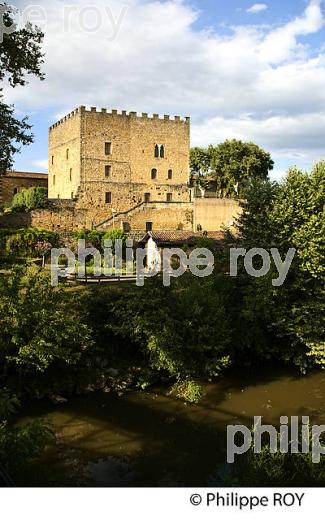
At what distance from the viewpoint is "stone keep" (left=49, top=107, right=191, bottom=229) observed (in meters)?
41.9

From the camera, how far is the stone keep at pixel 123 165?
4191cm

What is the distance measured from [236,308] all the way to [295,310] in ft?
7.32

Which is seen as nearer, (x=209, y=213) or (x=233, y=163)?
(x=209, y=213)

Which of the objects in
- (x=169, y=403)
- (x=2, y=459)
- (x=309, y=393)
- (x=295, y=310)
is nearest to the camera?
(x=2, y=459)

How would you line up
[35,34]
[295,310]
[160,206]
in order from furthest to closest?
[160,206], [295,310], [35,34]

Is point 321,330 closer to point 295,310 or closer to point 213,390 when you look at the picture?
point 295,310

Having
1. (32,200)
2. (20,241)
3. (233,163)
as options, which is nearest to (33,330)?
(20,241)

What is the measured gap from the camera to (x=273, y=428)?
1409 centimetres

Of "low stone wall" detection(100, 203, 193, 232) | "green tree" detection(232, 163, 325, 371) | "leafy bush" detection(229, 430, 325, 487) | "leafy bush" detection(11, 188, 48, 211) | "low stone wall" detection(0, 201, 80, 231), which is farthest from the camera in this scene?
"low stone wall" detection(100, 203, 193, 232)

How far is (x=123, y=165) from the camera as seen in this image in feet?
144

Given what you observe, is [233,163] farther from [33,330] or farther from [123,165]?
[33,330]

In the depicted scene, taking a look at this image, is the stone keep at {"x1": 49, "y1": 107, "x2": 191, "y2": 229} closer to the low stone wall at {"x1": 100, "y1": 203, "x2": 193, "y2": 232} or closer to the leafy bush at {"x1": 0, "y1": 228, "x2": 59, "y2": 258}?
the low stone wall at {"x1": 100, "y1": 203, "x2": 193, "y2": 232}

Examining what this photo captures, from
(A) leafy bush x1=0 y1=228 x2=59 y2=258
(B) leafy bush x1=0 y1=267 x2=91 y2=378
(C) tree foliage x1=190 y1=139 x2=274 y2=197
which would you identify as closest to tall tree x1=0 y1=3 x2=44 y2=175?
(B) leafy bush x1=0 y1=267 x2=91 y2=378
